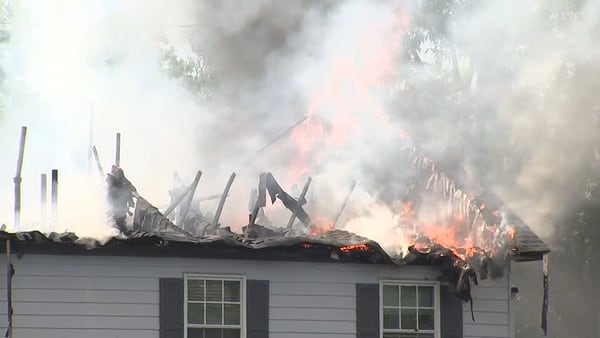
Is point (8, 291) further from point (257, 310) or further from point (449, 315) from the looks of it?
point (449, 315)

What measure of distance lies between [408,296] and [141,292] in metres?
4.02

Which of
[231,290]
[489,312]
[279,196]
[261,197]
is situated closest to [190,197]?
[279,196]

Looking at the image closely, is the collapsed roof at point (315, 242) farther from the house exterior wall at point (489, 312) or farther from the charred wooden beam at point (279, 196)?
the house exterior wall at point (489, 312)

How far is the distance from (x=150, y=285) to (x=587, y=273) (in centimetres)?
2219

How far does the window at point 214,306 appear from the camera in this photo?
64.7 feet

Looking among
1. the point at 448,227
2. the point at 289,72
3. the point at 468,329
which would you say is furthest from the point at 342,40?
the point at 468,329

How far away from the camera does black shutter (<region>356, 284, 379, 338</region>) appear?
66.2 ft

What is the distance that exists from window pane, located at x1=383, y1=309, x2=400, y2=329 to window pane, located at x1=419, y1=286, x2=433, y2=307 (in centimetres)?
42

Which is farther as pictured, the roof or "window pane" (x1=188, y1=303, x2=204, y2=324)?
"window pane" (x1=188, y1=303, x2=204, y2=324)

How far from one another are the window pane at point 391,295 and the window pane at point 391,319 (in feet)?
0.36

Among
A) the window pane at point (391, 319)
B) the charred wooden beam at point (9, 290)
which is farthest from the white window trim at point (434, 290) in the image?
the charred wooden beam at point (9, 290)

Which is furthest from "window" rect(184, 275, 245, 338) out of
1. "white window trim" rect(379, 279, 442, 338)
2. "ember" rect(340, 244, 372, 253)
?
"white window trim" rect(379, 279, 442, 338)

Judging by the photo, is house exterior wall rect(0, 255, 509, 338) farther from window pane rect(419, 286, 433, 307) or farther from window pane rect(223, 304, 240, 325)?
window pane rect(223, 304, 240, 325)

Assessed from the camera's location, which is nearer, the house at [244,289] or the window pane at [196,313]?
the house at [244,289]
